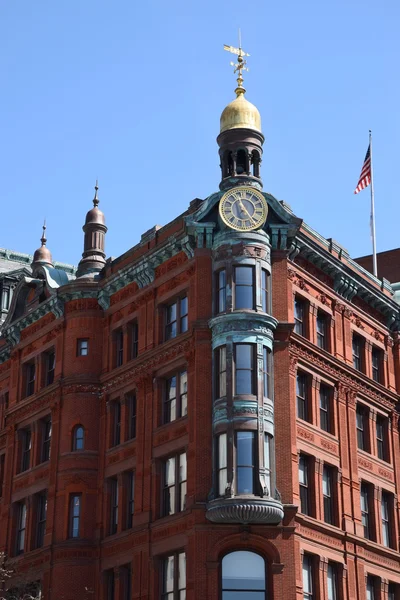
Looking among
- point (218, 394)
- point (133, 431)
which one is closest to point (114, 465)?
point (133, 431)

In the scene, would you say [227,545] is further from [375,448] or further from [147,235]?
[147,235]

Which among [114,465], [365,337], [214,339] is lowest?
[114,465]

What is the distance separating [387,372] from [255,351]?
1407 cm

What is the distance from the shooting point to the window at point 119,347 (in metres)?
60.9

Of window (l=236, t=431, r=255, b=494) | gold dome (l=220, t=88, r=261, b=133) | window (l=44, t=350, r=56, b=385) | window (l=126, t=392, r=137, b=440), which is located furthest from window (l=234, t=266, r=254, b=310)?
window (l=44, t=350, r=56, b=385)

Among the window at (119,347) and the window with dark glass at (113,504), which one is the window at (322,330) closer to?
the window at (119,347)

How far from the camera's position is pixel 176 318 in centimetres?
5744

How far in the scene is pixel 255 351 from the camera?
52500 millimetres

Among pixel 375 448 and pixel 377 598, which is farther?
pixel 375 448

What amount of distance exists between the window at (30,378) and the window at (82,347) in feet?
17.2

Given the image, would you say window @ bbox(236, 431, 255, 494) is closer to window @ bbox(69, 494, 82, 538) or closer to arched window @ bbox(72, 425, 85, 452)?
window @ bbox(69, 494, 82, 538)

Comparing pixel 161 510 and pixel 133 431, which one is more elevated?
pixel 133 431

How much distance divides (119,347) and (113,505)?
8166 mm

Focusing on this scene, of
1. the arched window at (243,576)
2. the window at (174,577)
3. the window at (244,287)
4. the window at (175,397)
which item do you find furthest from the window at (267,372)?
the window at (174,577)
